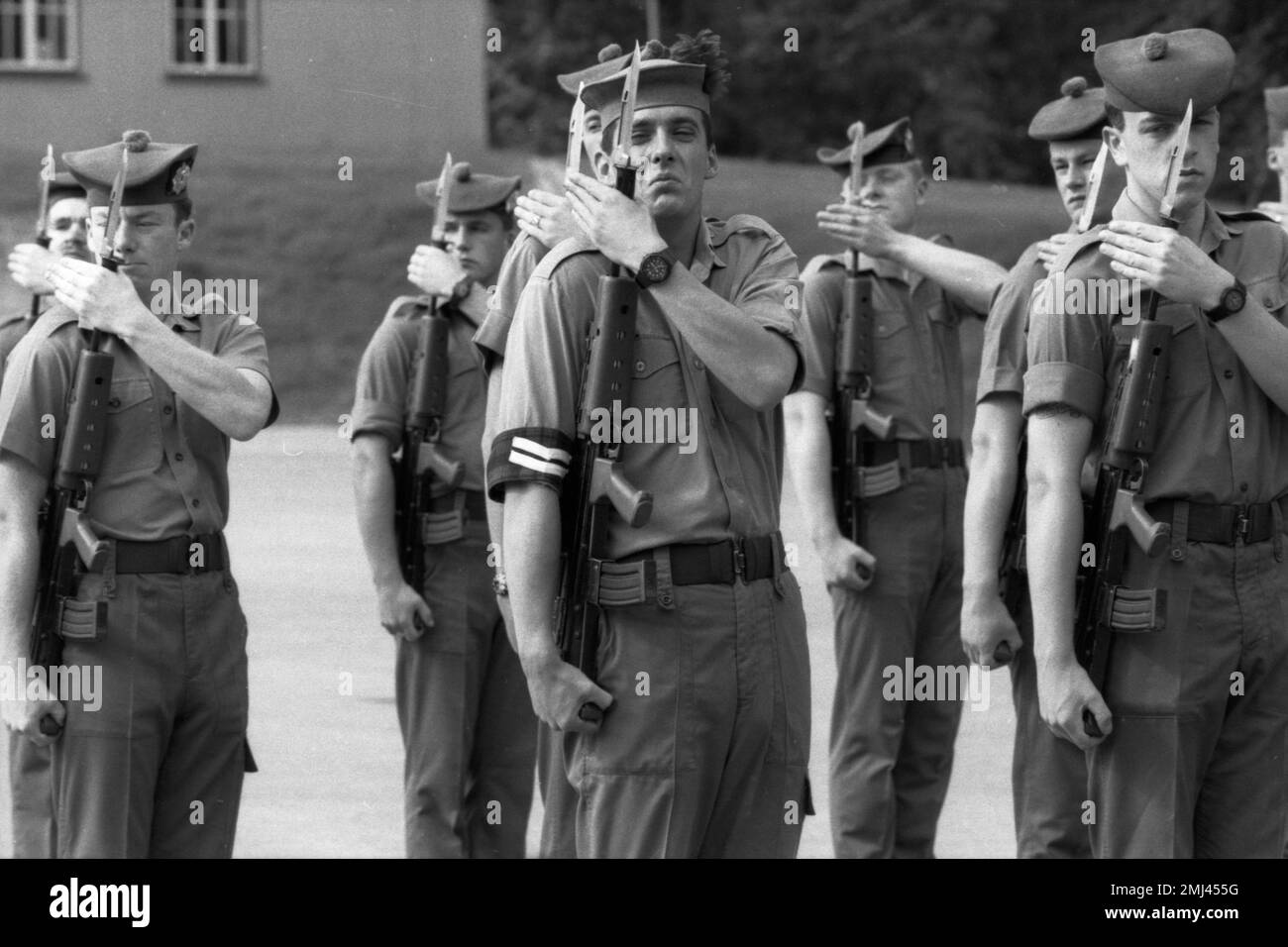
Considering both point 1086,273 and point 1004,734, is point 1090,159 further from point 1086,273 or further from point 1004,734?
point 1004,734

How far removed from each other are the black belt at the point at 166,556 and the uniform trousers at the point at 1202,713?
216 centimetres

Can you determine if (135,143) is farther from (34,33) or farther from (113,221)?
(34,33)

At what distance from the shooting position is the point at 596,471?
4223 mm

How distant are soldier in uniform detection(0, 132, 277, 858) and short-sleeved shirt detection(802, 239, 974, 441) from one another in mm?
2260

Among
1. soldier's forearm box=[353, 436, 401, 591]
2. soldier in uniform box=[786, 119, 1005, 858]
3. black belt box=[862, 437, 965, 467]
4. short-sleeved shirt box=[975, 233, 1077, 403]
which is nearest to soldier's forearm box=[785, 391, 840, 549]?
soldier in uniform box=[786, 119, 1005, 858]

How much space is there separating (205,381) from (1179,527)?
2258 mm

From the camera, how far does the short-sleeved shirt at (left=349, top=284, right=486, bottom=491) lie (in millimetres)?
6617

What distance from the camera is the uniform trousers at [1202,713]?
14.8 ft

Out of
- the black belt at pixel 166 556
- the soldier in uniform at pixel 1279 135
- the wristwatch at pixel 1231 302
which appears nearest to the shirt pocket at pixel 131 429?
the black belt at pixel 166 556

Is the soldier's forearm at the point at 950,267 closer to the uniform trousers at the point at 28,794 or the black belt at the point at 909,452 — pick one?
the black belt at the point at 909,452

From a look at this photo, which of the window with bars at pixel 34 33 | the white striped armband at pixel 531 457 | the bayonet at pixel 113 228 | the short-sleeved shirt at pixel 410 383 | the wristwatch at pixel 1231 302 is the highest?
the window with bars at pixel 34 33

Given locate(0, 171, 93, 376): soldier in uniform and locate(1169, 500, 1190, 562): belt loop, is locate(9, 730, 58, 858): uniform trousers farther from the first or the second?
locate(1169, 500, 1190, 562): belt loop
